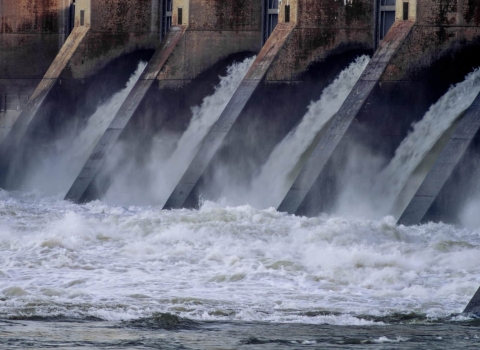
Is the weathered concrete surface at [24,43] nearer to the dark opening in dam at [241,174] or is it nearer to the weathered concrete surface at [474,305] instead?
the dark opening in dam at [241,174]

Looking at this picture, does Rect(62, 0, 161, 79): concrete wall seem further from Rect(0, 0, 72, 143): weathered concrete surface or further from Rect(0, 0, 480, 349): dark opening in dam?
Rect(0, 0, 72, 143): weathered concrete surface

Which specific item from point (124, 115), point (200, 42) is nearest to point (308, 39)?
point (200, 42)

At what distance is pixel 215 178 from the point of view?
18125 mm

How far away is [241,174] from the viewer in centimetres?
1855

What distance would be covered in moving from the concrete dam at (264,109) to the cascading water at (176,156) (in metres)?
0.03

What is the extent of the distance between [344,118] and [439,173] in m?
2.27

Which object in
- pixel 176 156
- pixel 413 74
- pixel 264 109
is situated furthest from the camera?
pixel 176 156

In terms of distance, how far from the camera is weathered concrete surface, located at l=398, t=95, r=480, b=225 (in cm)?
1480

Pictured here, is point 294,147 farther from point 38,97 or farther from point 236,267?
point 38,97

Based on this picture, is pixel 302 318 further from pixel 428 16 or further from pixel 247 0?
pixel 247 0

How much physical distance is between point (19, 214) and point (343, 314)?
9039 mm

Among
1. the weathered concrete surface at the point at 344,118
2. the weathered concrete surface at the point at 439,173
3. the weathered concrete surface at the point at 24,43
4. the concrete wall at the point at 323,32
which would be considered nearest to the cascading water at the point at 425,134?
the weathered concrete surface at the point at 344,118

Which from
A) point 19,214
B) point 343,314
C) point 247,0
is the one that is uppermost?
point 247,0

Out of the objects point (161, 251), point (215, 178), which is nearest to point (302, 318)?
point (161, 251)
